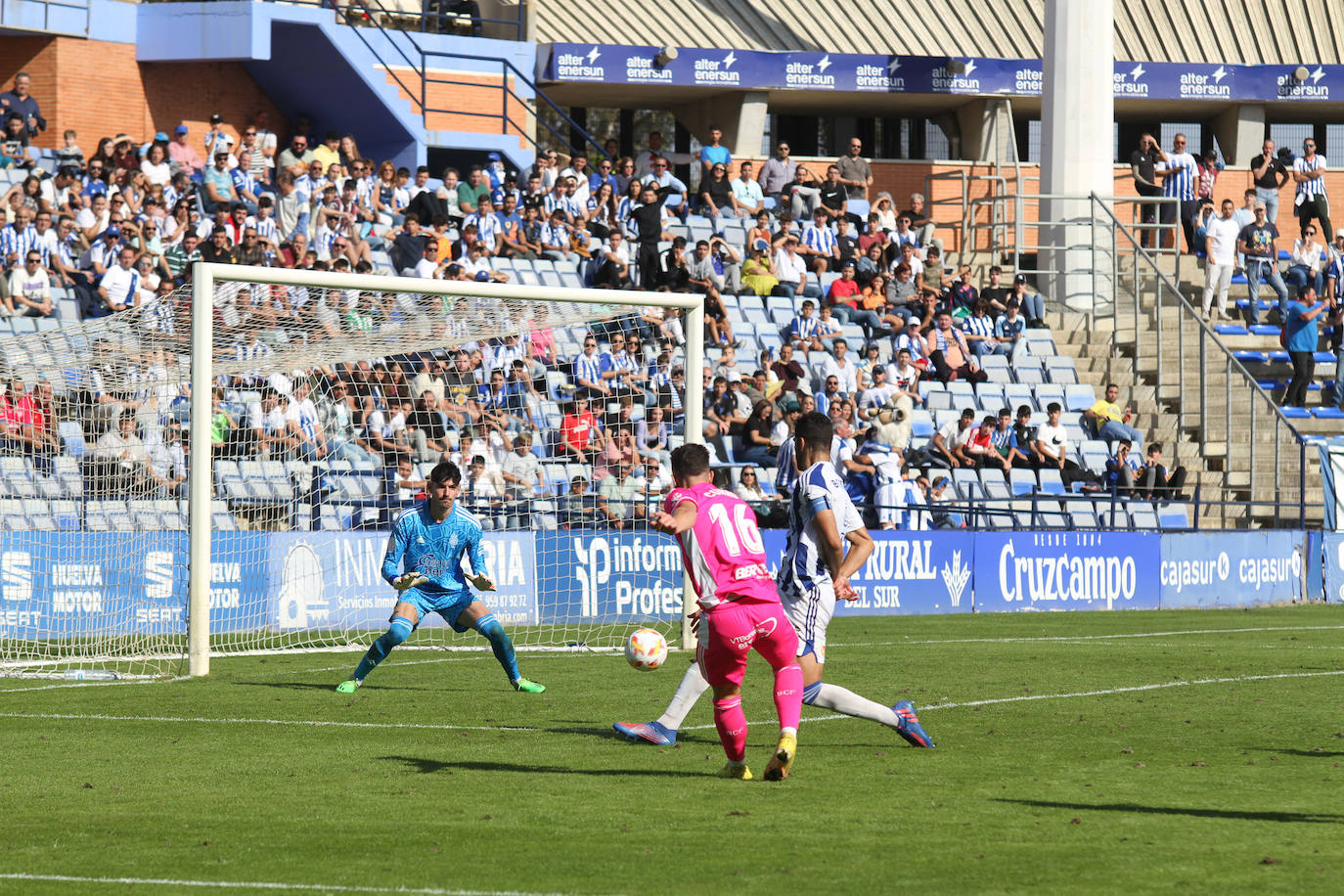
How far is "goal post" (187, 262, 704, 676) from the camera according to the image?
14.4m

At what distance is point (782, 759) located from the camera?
29.2ft

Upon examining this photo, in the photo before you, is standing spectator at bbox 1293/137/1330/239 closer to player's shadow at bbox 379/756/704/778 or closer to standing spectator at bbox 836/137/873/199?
standing spectator at bbox 836/137/873/199

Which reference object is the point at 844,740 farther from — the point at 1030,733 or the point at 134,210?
the point at 134,210

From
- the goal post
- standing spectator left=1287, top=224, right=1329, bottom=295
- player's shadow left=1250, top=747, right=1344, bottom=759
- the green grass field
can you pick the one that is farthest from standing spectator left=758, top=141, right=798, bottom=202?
player's shadow left=1250, top=747, right=1344, bottom=759

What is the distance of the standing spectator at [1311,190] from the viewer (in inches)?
1332

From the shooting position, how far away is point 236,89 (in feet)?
103

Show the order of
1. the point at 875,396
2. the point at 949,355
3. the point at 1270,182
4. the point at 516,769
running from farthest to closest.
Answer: the point at 1270,182 < the point at 949,355 < the point at 875,396 < the point at 516,769

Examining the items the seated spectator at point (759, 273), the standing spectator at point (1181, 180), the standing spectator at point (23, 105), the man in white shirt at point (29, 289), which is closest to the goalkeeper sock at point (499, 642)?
the man in white shirt at point (29, 289)

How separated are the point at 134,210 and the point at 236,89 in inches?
323

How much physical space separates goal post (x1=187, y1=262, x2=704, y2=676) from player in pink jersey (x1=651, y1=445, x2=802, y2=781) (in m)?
6.23

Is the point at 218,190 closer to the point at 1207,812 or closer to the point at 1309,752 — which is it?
the point at 1309,752

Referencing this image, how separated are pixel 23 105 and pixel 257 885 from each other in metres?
22.9

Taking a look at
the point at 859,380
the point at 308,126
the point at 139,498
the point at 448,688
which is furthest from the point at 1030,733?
the point at 308,126

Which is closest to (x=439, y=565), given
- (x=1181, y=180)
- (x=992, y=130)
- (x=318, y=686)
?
(x=318, y=686)
